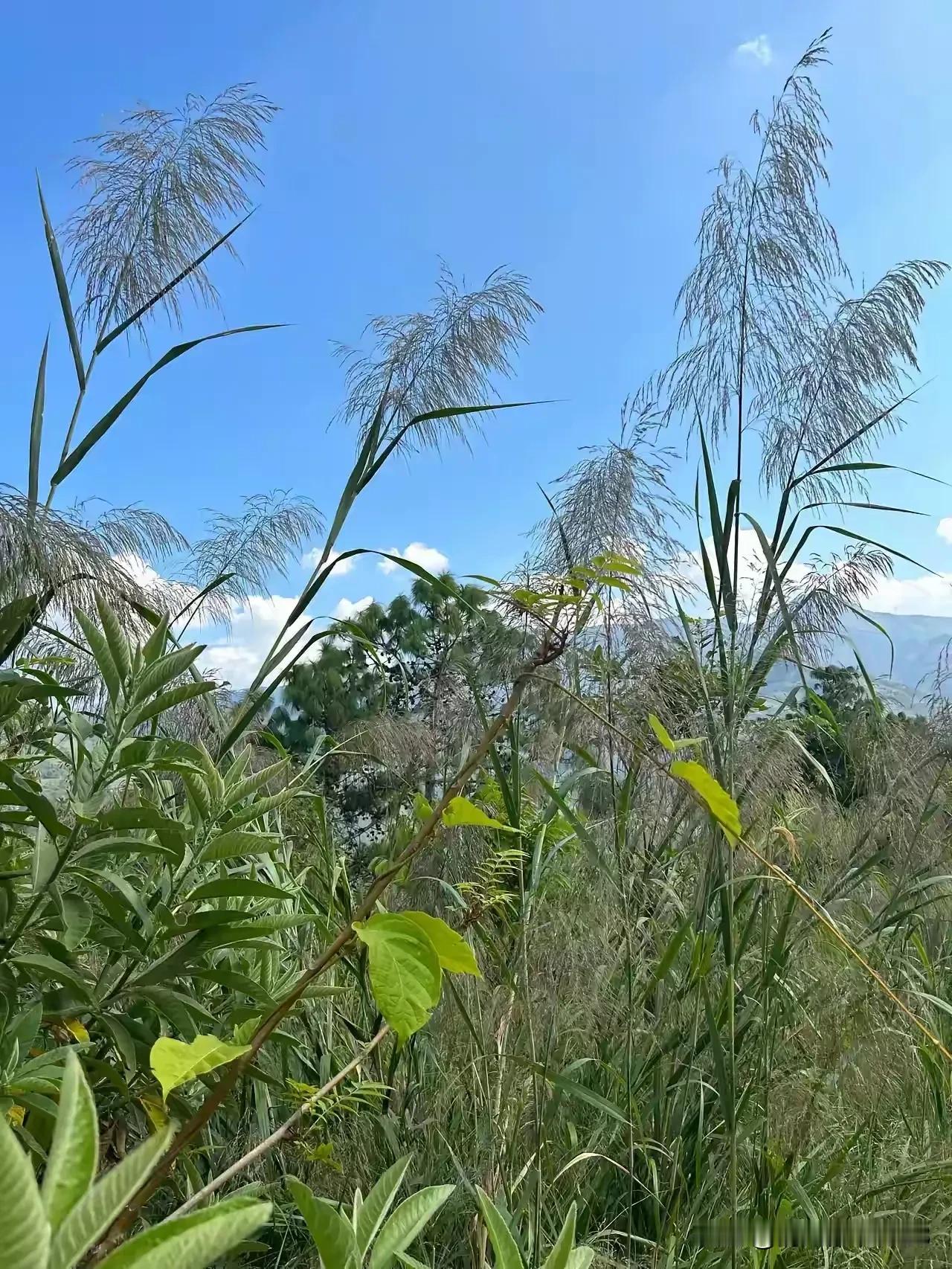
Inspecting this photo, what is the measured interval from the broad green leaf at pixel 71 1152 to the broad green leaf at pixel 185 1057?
3.0 inches

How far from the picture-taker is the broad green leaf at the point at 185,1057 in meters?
0.37

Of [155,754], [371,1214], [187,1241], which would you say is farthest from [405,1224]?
[155,754]

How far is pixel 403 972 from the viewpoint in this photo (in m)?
0.43

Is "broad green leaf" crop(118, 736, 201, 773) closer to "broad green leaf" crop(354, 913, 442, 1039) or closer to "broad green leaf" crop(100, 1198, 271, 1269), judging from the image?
"broad green leaf" crop(354, 913, 442, 1039)

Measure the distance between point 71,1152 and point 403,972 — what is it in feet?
0.59

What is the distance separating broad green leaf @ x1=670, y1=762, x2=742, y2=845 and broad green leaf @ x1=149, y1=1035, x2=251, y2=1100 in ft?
0.90

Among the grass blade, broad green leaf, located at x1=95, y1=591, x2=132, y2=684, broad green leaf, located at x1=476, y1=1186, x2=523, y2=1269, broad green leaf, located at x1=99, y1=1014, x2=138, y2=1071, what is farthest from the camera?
the grass blade

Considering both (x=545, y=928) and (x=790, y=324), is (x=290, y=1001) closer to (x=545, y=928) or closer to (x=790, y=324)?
(x=545, y=928)

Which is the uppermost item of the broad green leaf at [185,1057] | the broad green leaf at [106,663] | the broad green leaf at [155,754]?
the broad green leaf at [106,663]

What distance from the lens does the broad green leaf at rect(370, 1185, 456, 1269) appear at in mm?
444

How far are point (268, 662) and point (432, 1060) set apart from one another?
99 cm

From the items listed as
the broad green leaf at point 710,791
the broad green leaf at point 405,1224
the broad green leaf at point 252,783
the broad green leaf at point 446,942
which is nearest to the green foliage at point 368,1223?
the broad green leaf at point 405,1224

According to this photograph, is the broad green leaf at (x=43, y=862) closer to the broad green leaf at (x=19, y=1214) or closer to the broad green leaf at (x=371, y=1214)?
the broad green leaf at (x=371, y=1214)

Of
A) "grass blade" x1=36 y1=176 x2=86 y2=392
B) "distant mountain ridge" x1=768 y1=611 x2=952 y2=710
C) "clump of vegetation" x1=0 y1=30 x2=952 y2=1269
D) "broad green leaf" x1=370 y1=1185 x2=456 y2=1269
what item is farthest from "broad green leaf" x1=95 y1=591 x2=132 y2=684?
"distant mountain ridge" x1=768 y1=611 x2=952 y2=710
